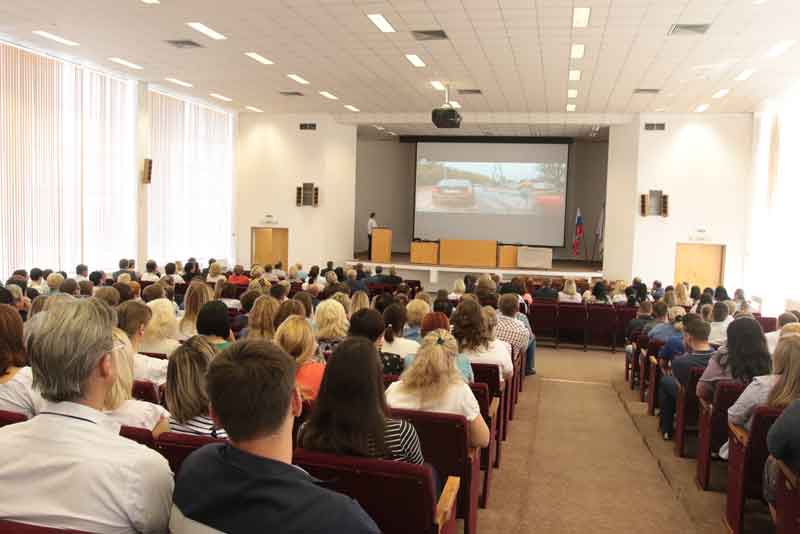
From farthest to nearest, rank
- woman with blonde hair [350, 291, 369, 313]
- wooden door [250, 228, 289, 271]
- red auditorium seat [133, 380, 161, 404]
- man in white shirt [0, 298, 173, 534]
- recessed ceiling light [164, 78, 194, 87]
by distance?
wooden door [250, 228, 289, 271] → recessed ceiling light [164, 78, 194, 87] → woman with blonde hair [350, 291, 369, 313] → red auditorium seat [133, 380, 161, 404] → man in white shirt [0, 298, 173, 534]

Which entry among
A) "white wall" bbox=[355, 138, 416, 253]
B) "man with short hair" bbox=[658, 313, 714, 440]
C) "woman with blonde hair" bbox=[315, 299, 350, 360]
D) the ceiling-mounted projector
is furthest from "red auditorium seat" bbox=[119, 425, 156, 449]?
"white wall" bbox=[355, 138, 416, 253]

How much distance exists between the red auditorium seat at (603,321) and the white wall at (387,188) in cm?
1522

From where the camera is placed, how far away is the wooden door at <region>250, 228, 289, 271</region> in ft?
68.6

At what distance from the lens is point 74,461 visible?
170 cm

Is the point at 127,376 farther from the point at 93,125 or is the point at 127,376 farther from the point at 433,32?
the point at 93,125

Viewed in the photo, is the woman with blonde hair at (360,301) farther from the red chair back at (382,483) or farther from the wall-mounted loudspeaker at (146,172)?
the wall-mounted loudspeaker at (146,172)

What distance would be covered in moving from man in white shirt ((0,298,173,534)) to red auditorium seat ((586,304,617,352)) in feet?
33.8

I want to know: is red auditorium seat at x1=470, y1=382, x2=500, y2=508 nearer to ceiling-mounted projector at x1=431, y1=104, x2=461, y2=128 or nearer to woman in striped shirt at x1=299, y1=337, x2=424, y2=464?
woman in striped shirt at x1=299, y1=337, x2=424, y2=464

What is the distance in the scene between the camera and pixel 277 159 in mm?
20531

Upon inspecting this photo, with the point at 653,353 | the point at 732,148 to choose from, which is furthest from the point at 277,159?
the point at 653,353

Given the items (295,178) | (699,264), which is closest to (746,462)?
(699,264)

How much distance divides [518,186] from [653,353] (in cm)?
1640

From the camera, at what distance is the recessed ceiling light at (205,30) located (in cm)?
1075

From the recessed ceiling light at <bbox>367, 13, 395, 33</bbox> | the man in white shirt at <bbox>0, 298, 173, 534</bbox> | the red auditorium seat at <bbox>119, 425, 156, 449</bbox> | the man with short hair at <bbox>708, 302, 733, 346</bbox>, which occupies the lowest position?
the man with short hair at <bbox>708, 302, 733, 346</bbox>
